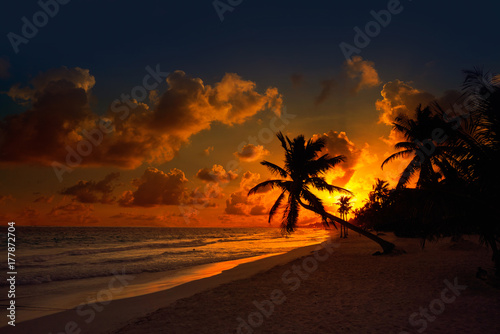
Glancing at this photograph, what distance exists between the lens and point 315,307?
8.29m

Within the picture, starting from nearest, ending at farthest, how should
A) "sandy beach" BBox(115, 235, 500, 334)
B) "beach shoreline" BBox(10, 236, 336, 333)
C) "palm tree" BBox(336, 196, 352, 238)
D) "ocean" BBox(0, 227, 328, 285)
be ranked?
"sandy beach" BBox(115, 235, 500, 334) → "beach shoreline" BBox(10, 236, 336, 333) → "ocean" BBox(0, 227, 328, 285) → "palm tree" BBox(336, 196, 352, 238)

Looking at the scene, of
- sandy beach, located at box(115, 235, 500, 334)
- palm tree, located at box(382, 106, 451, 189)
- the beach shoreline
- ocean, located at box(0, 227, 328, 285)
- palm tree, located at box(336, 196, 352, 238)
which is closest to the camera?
sandy beach, located at box(115, 235, 500, 334)

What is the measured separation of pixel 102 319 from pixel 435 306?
930 centimetres

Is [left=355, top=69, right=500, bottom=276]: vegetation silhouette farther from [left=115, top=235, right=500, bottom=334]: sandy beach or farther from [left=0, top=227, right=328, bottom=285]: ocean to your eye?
[left=0, top=227, right=328, bottom=285]: ocean

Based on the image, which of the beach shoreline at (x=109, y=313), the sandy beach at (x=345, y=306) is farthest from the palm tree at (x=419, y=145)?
the beach shoreline at (x=109, y=313)

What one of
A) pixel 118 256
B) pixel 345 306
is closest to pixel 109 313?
pixel 345 306

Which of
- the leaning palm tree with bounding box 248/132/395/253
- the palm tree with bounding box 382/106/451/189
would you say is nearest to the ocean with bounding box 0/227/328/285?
the leaning palm tree with bounding box 248/132/395/253

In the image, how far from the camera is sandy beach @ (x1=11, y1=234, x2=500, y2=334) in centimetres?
686

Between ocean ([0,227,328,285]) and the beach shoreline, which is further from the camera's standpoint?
ocean ([0,227,328,285])

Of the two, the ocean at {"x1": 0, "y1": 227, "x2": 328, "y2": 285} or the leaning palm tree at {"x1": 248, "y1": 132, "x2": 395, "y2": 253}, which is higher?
the leaning palm tree at {"x1": 248, "y1": 132, "x2": 395, "y2": 253}

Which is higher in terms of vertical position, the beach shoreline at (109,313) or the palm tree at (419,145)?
the palm tree at (419,145)

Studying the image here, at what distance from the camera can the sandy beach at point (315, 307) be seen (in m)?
6.86

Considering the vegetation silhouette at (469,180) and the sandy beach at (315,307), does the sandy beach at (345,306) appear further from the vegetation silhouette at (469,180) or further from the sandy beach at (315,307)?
the vegetation silhouette at (469,180)

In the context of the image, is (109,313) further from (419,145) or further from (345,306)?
(419,145)
